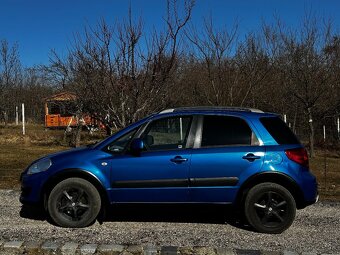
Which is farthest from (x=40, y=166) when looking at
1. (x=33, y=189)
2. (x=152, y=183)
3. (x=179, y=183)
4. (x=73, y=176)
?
(x=179, y=183)

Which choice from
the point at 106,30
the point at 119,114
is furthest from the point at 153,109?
the point at 106,30

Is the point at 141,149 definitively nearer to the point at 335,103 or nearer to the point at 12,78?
the point at 335,103

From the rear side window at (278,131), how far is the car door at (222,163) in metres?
0.25

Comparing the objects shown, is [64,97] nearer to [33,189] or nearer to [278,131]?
[33,189]

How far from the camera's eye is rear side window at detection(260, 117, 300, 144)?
237 inches

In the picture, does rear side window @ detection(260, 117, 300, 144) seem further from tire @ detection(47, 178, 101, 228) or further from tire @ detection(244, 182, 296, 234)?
tire @ detection(47, 178, 101, 228)

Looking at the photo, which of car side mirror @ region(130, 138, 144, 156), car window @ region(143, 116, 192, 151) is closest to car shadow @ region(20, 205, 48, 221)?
car side mirror @ region(130, 138, 144, 156)

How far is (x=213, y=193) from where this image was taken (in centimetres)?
590

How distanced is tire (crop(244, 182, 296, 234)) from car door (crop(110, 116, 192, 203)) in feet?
2.87

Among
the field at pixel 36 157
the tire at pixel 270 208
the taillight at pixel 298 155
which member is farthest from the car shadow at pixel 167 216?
the field at pixel 36 157

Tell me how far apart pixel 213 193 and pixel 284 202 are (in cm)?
93

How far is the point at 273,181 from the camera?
19.5 ft

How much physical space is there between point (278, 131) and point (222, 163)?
925 mm

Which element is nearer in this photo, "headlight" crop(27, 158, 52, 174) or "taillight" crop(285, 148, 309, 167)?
"taillight" crop(285, 148, 309, 167)
